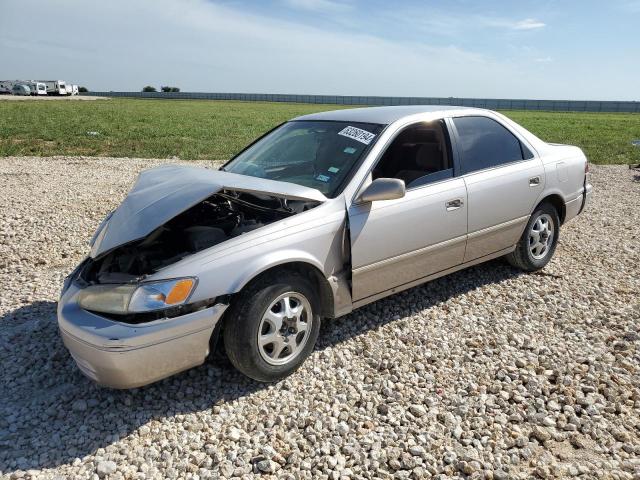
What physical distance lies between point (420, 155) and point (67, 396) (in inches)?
123

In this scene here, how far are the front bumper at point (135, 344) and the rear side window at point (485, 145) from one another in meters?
2.53

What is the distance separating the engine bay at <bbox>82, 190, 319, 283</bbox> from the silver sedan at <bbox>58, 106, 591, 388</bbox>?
13 mm

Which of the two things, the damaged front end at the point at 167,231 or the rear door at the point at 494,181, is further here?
the rear door at the point at 494,181

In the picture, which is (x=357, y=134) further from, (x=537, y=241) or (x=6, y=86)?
(x=6, y=86)

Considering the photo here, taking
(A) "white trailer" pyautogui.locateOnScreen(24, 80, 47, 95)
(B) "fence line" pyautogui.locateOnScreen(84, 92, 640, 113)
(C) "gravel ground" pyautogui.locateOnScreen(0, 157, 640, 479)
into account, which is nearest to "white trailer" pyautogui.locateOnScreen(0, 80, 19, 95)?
(A) "white trailer" pyautogui.locateOnScreen(24, 80, 47, 95)

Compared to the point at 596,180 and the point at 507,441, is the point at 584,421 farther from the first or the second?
the point at 596,180

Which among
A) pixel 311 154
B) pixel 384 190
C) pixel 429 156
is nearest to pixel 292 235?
pixel 384 190

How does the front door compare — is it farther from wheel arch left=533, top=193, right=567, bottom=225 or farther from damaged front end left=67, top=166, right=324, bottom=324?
wheel arch left=533, top=193, right=567, bottom=225

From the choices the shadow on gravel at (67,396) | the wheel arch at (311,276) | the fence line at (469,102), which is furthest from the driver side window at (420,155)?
the fence line at (469,102)

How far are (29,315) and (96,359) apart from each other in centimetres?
194

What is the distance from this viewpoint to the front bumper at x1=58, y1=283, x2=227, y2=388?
2.75 meters

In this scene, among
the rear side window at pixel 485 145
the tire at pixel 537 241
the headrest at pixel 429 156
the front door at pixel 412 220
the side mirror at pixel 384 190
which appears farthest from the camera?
the tire at pixel 537 241

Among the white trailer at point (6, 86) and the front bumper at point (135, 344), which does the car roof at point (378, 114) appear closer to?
the front bumper at point (135, 344)

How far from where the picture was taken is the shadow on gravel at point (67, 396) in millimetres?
2830
